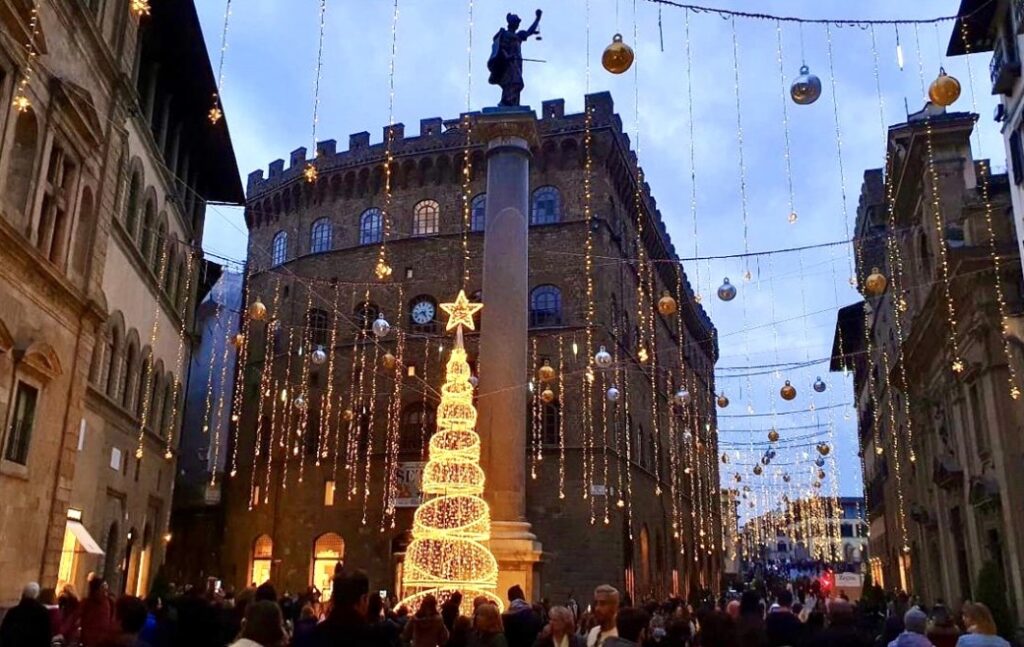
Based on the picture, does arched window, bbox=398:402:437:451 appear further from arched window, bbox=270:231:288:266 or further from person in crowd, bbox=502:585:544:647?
person in crowd, bbox=502:585:544:647

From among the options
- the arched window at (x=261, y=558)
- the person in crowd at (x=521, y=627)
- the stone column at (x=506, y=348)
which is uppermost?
the stone column at (x=506, y=348)

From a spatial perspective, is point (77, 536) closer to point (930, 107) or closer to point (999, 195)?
point (999, 195)

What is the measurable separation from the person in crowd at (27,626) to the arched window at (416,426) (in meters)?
25.7

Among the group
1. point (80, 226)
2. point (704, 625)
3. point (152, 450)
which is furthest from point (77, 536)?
point (704, 625)

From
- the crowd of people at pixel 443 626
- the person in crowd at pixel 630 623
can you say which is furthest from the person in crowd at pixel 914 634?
the person in crowd at pixel 630 623

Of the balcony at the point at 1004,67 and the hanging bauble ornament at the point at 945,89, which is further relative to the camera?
the balcony at the point at 1004,67

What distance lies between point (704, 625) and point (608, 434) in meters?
26.7

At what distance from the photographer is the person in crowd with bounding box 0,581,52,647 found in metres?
7.37

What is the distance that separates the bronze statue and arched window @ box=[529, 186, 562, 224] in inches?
598

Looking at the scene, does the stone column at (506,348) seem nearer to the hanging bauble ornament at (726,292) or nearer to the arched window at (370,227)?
the hanging bauble ornament at (726,292)

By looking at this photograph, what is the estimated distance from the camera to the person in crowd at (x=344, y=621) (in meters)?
5.24

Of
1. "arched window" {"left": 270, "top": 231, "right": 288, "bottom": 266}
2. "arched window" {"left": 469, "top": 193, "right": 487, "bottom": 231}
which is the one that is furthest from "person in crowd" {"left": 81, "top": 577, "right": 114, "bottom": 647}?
"arched window" {"left": 270, "top": 231, "right": 288, "bottom": 266}

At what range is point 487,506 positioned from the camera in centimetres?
1548

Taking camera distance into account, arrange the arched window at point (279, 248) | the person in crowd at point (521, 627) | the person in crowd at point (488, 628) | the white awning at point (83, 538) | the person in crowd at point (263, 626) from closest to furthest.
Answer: the person in crowd at point (263, 626), the person in crowd at point (488, 628), the person in crowd at point (521, 627), the white awning at point (83, 538), the arched window at point (279, 248)
